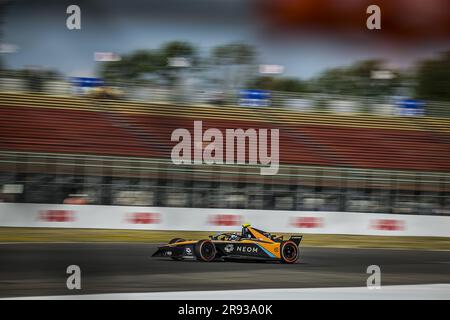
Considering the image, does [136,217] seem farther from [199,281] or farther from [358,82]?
[358,82]

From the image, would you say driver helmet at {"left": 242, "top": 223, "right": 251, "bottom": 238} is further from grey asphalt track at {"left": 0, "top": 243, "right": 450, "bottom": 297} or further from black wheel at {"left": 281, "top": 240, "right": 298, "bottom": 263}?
black wheel at {"left": 281, "top": 240, "right": 298, "bottom": 263}

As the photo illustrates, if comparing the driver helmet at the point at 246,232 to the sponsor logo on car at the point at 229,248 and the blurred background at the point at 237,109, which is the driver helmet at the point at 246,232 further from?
the blurred background at the point at 237,109

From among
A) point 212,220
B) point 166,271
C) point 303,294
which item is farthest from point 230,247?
point 212,220

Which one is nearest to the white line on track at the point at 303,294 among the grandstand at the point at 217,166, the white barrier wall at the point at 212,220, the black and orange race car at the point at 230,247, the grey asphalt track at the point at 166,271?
the grey asphalt track at the point at 166,271

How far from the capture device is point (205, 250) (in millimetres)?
8656

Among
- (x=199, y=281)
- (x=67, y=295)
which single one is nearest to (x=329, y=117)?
(x=199, y=281)

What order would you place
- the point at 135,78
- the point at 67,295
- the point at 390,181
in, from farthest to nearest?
the point at 135,78
the point at 390,181
the point at 67,295

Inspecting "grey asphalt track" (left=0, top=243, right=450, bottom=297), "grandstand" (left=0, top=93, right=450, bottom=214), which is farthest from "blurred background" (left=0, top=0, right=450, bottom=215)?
"grey asphalt track" (left=0, top=243, right=450, bottom=297)

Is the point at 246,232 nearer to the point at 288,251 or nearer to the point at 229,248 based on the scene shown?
the point at 229,248

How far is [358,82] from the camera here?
690 inches

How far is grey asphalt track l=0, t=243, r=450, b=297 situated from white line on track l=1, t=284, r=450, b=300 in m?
0.23

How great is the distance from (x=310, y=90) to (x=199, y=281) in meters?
11.2

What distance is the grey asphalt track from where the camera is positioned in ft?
22.5

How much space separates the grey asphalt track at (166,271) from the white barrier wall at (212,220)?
1117 mm
